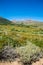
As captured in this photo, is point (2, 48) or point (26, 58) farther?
point (2, 48)

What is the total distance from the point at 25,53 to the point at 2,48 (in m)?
2.24

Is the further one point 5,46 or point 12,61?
point 5,46

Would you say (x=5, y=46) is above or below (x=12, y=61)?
above

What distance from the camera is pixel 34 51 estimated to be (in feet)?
59.7

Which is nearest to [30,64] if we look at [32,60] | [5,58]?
[32,60]

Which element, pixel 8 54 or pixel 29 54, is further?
pixel 8 54

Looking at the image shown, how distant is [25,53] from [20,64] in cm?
110

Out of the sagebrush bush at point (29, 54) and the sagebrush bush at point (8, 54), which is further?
the sagebrush bush at point (8, 54)

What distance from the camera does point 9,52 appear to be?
18.2 m

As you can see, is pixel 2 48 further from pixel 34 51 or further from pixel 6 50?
pixel 34 51

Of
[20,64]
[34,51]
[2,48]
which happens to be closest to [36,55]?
[34,51]

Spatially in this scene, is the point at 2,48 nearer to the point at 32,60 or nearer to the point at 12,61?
the point at 12,61

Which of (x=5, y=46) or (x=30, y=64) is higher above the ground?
(x=5, y=46)

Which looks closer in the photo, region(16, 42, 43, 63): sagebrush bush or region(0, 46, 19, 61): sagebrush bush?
region(16, 42, 43, 63): sagebrush bush
